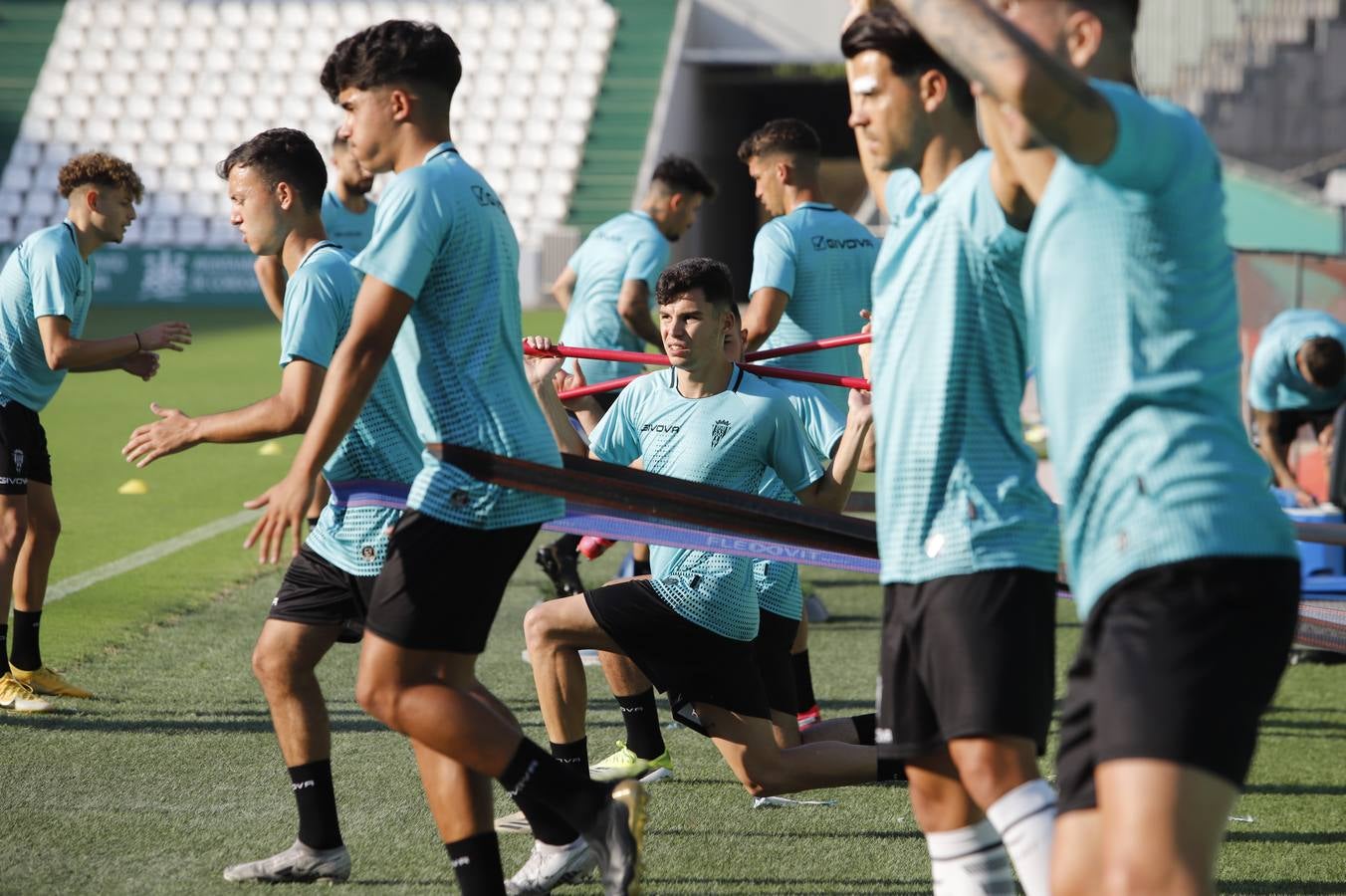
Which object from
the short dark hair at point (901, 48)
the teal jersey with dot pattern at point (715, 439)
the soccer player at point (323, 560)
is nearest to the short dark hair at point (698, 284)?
the teal jersey with dot pattern at point (715, 439)

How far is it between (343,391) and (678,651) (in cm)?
171

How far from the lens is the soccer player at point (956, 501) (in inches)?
118

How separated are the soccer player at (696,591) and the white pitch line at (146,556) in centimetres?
431

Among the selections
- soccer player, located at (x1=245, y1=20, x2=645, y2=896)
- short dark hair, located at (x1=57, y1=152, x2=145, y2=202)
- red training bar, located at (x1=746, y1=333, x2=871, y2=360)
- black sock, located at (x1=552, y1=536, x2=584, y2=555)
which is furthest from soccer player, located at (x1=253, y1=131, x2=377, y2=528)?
soccer player, located at (x1=245, y1=20, x2=645, y2=896)

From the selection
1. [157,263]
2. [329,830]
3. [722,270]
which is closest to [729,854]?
[329,830]

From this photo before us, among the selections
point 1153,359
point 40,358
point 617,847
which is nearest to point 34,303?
point 40,358

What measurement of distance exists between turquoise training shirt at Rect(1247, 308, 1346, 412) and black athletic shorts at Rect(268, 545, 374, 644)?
6.38 meters

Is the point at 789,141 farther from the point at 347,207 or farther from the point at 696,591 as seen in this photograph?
the point at 347,207

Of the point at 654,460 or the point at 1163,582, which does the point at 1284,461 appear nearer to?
the point at 654,460

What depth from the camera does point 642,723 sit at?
545 cm

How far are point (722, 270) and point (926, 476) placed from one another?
2418 millimetres

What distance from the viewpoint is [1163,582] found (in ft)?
8.12

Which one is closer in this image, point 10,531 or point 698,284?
point 698,284

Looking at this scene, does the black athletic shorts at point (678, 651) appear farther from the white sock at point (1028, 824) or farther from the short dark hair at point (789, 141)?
the short dark hair at point (789, 141)
